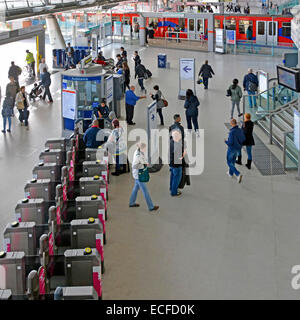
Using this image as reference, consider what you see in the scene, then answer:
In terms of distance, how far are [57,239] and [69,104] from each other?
7.33 m

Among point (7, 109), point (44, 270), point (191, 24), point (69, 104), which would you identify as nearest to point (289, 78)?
point (69, 104)

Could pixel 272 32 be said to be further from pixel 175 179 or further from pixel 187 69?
pixel 175 179

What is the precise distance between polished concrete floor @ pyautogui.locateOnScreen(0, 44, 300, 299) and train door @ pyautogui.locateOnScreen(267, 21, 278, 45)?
2173 cm

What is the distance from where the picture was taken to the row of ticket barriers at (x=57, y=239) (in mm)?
7105

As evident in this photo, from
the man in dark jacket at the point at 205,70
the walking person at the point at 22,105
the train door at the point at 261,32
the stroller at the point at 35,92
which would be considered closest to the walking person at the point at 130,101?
the walking person at the point at 22,105

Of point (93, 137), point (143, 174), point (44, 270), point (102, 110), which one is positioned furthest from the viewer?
point (102, 110)

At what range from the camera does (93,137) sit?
12.8 meters

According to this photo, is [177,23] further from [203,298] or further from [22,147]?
[203,298]

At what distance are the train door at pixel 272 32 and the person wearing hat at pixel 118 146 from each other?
24506 millimetres

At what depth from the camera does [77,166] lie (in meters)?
11.8

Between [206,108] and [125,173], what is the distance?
717cm

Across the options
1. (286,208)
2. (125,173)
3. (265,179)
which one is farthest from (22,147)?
(286,208)

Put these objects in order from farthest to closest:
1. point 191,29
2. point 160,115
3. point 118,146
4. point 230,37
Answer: point 191,29
point 230,37
point 160,115
point 118,146

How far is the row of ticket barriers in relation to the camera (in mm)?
7105
